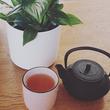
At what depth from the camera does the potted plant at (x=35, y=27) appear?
0.77 meters

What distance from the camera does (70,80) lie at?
0.77 meters

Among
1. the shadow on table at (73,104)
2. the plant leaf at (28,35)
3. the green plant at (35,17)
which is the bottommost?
the shadow on table at (73,104)

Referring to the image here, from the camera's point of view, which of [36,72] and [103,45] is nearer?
[36,72]

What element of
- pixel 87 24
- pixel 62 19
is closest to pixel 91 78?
pixel 62 19

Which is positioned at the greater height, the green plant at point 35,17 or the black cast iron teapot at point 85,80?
the green plant at point 35,17

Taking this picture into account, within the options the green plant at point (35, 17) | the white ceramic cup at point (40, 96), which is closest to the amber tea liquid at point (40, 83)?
A: the white ceramic cup at point (40, 96)

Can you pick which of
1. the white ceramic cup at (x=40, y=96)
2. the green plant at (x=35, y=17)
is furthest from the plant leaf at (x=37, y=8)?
the white ceramic cup at (x=40, y=96)

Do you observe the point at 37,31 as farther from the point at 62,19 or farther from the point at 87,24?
the point at 87,24

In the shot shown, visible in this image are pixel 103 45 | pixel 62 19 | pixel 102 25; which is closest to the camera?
pixel 62 19

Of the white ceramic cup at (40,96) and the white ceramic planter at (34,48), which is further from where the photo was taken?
the white ceramic planter at (34,48)

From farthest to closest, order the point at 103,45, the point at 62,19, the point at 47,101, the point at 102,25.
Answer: the point at 102,25
the point at 103,45
the point at 62,19
the point at 47,101

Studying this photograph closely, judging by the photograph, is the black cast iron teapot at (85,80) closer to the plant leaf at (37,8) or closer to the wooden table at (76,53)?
the wooden table at (76,53)

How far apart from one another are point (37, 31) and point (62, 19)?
0.29 ft

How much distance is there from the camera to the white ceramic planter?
80 centimetres
